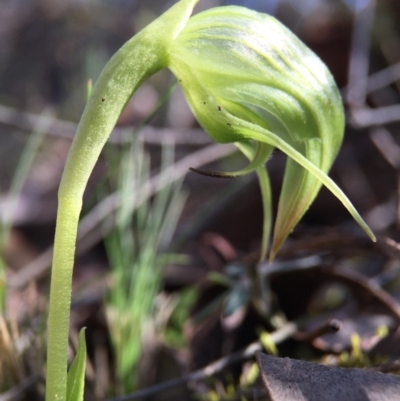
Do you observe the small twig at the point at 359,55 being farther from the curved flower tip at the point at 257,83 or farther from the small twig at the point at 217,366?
the curved flower tip at the point at 257,83

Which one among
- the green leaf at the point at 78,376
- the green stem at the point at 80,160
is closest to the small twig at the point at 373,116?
the green stem at the point at 80,160

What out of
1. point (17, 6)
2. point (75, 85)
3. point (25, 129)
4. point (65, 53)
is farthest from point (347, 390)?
point (17, 6)

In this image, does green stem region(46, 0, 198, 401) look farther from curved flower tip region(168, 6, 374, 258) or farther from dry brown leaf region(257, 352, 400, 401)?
dry brown leaf region(257, 352, 400, 401)

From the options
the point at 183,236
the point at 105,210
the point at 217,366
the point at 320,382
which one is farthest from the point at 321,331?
the point at 105,210

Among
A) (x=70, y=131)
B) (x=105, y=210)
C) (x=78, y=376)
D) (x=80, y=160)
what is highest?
(x=80, y=160)

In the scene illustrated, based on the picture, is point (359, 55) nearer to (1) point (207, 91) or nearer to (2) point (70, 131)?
(2) point (70, 131)
